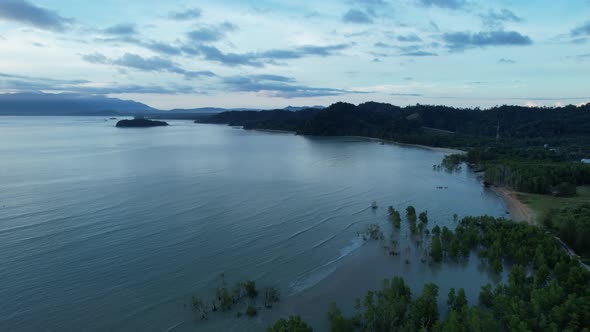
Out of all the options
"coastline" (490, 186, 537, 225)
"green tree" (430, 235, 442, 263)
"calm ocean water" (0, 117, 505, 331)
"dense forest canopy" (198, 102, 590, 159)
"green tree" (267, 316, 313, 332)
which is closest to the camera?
"green tree" (267, 316, 313, 332)

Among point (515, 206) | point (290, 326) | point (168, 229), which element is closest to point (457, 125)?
point (515, 206)

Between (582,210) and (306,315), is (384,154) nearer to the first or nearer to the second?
(582,210)

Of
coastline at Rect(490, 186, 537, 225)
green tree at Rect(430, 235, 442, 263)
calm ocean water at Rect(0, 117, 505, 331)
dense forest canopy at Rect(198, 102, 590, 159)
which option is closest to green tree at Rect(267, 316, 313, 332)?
calm ocean water at Rect(0, 117, 505, 331)

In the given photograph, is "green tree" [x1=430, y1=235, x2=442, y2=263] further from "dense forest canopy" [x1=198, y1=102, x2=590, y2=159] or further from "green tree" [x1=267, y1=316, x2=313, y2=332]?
"dense forest canopy" [x1=198, y1=102, x2=590, y2=159]

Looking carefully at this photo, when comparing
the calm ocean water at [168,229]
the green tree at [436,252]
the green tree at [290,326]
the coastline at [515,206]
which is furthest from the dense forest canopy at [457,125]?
the green tree at [290,326]

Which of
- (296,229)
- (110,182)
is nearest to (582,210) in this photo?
(296,229)
